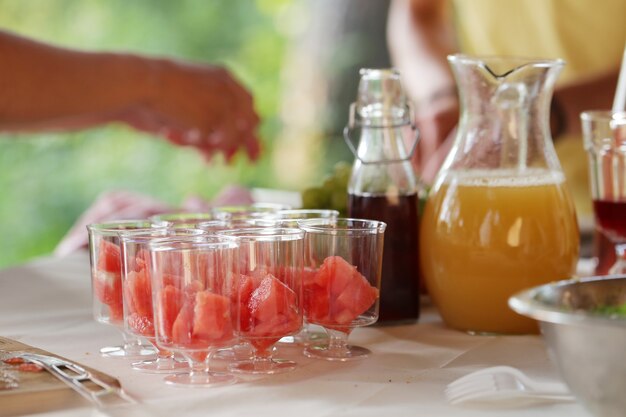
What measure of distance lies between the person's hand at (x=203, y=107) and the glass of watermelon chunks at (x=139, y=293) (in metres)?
0.91

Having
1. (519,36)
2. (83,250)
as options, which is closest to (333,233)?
(83,250)

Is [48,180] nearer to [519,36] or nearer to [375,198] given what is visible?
[519,36]

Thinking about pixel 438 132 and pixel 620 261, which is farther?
pixel 438 132

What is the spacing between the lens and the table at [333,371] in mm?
824

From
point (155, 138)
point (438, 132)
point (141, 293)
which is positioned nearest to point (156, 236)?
point (141, 293)

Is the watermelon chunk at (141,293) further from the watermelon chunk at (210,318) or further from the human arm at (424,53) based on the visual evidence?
the human arm at (424,53)

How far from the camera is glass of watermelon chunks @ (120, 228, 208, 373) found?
947 mm

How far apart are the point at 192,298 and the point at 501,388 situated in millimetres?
290

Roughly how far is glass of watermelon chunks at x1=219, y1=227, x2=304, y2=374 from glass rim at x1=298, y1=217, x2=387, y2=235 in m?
0.05

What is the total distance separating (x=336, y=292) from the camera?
3.28 feet

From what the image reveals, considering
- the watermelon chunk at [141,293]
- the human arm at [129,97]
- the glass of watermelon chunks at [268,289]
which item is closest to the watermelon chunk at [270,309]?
the glass of watermelon chunks at [268,289]

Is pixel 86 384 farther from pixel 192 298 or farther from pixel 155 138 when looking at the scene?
pixel 155 138

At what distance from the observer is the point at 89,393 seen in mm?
829

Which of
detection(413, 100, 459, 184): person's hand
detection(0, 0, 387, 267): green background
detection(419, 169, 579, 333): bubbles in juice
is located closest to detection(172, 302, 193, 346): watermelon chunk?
detection(419, 169, 579, 333): bubbles in juice
